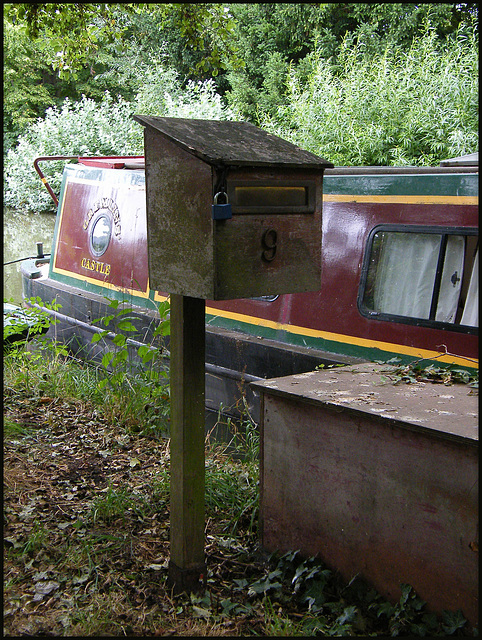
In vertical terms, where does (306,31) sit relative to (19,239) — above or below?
above

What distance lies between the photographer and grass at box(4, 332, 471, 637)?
2516mm

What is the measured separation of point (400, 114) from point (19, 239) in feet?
30.5

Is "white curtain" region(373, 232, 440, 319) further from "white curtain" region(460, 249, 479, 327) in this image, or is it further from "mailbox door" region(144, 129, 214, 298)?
"mailbox door" region(144, 129, 214, 298)

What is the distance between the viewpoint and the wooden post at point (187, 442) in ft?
8.73

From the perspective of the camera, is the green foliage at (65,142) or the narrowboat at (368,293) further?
the green foliage at (65,142)

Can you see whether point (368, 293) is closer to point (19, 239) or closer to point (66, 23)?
point (66, 23)

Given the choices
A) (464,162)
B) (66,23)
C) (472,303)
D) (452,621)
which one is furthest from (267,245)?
(66,23)

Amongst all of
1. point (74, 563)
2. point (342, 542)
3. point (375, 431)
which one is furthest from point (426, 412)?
point (74, 563)

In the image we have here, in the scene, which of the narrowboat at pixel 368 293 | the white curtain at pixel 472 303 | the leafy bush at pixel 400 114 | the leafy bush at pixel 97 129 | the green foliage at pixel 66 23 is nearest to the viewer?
the white curtain at pixel 472 303

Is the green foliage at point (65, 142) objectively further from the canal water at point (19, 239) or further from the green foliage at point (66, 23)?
the green foliage at point (66, 23)

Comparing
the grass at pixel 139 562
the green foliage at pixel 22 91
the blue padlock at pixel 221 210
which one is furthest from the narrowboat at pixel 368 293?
the green foliage at pixel 22 91

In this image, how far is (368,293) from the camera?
441 centimetres

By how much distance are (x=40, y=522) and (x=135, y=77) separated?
16.2 m

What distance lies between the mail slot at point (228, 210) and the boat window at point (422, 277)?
1.44 meters
